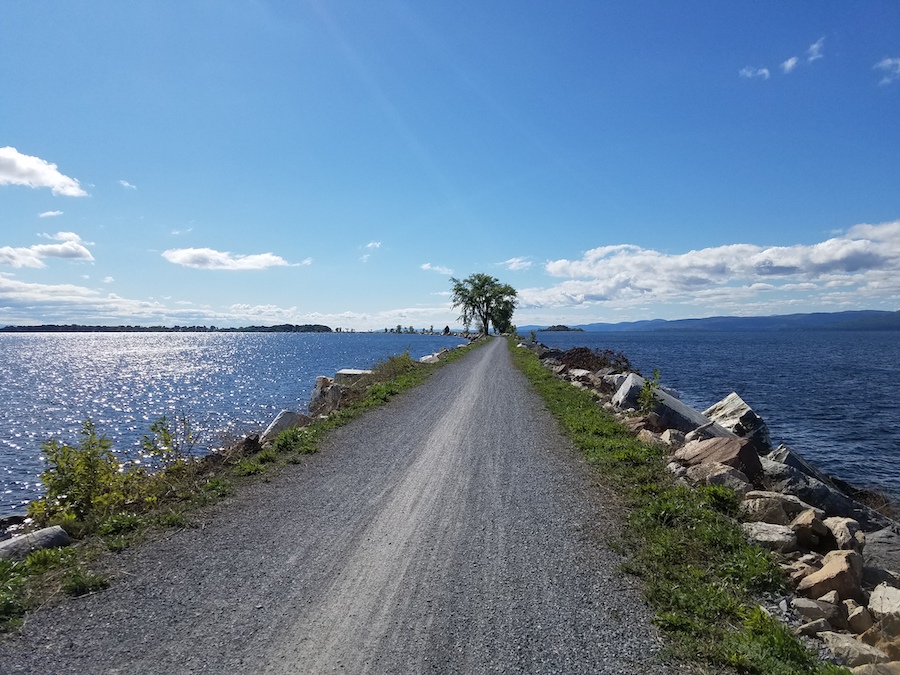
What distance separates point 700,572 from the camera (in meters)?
5.95

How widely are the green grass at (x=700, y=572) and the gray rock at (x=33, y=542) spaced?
24.3 ft

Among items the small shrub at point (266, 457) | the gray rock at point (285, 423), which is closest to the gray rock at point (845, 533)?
the small shrub at point (266, 457)

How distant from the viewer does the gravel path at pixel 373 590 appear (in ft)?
14.9

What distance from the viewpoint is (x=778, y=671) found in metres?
4.28

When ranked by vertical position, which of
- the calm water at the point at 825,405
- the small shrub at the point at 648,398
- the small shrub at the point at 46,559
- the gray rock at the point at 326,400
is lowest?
the calm water at the point at 825,405

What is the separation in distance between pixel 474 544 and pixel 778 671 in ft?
11.8

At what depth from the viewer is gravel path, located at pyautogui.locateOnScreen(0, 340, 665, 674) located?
4.54 m

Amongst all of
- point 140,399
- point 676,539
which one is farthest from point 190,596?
point 140,399

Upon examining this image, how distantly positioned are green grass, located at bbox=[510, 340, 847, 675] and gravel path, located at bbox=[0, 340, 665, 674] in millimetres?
350

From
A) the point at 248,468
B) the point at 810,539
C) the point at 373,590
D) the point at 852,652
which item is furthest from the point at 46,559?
the point at 810,539

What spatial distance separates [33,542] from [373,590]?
14.9 feet

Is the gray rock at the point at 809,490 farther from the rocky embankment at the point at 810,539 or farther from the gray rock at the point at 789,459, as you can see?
the gray rock at the point at 789,459

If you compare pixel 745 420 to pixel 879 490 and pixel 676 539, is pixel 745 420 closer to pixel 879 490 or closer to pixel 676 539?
pixel 879 490

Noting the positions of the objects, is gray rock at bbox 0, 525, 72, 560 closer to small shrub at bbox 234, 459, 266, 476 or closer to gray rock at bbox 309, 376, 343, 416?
small shrub at bbox 234, 459, 266, 476
